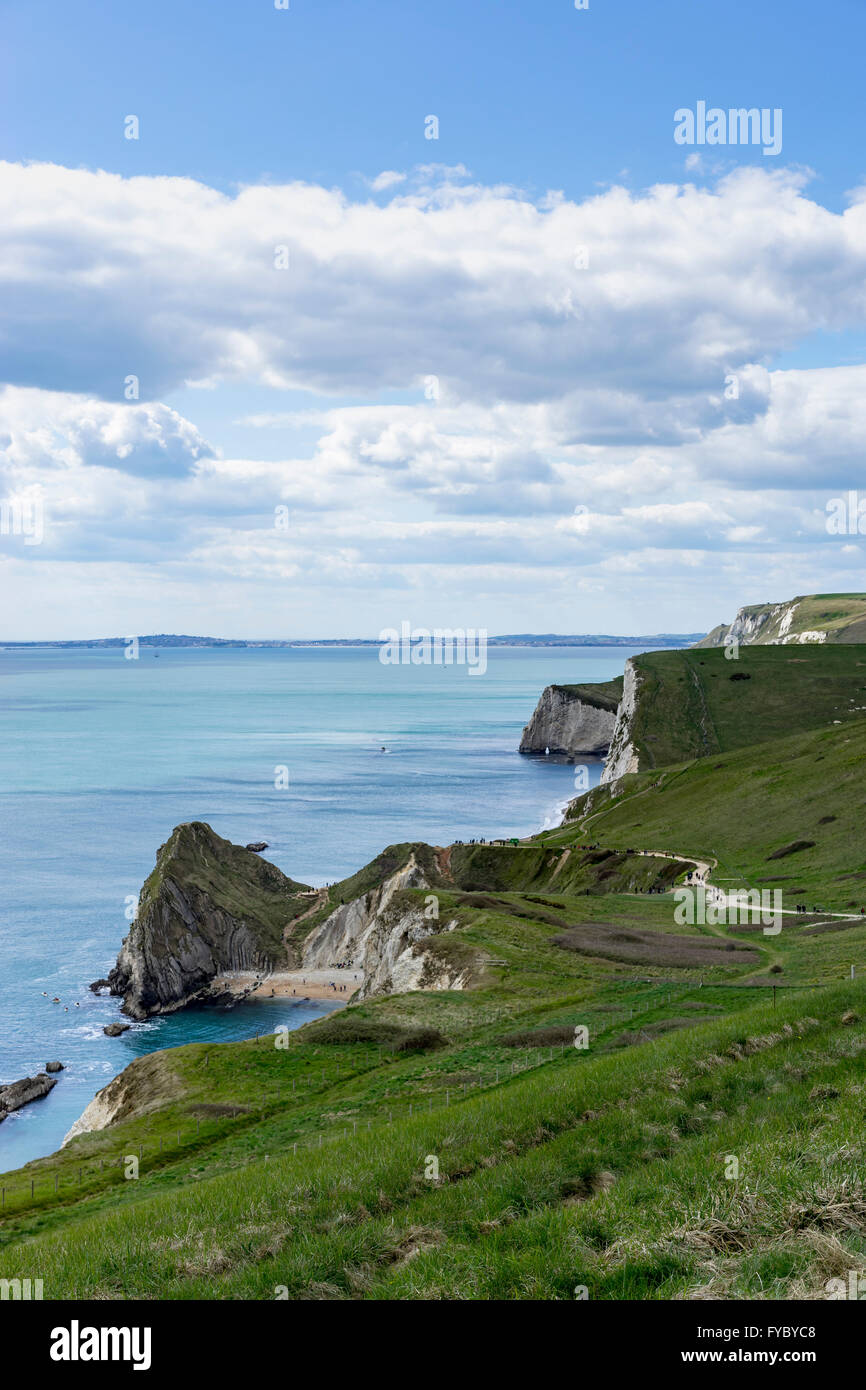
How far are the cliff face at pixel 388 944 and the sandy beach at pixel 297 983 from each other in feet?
8.60

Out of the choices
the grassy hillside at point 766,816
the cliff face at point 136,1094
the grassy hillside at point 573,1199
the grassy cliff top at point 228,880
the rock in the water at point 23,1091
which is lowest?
the rock in the water at point 23,1091

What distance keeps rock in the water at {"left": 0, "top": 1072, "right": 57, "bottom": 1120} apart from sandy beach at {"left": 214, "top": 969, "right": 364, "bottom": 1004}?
3199cm

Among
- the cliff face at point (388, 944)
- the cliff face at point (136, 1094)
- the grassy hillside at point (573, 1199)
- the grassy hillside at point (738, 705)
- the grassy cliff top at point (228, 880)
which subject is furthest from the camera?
the grassy hillside at point (738, 705)

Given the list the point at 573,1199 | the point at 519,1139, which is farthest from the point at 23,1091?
the point at 573,1199

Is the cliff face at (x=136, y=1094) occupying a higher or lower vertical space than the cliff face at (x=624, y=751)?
lower

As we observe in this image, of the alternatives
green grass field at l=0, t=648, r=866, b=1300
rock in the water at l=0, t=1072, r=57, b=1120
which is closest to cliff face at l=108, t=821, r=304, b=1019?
rock in the water at l=0, t=1072, r=57, b=1120

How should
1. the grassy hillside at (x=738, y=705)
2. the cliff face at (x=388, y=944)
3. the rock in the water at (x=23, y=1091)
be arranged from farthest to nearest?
the grassy hillside at (x=738, y=705)
the rock in the water at (x=23, y=1091)
the cliff face at (x=388, y=944)

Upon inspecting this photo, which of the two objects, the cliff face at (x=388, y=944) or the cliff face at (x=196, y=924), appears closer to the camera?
the cliff face at (x=388, y=944)

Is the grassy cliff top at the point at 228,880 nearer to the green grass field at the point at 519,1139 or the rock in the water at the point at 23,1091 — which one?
the rock in the water at the point at 23,1091

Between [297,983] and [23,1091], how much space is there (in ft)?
128

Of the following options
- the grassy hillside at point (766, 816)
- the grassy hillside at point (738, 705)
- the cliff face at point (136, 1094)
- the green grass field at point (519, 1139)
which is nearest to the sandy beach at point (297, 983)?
the grassy hillside at point (766, 816)

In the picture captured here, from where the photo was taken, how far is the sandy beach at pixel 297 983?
110m
